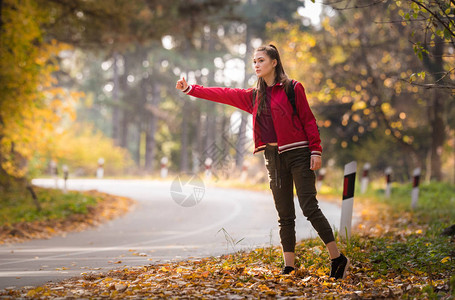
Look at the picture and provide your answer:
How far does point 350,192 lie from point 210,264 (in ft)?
8.57

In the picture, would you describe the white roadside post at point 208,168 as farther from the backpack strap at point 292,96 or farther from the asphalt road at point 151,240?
the backpack strap at point 292,96

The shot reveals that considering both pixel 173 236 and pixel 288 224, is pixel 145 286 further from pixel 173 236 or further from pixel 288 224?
pixel 173 236

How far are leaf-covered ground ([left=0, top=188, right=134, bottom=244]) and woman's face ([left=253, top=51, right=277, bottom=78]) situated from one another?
18.1ft

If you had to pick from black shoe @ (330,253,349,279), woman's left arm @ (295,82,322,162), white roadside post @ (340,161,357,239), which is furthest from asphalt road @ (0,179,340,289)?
woman's left arm @ (295,82,322,162)

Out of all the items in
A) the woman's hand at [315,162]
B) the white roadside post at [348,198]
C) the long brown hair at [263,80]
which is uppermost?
the long brown hair at [263,80]

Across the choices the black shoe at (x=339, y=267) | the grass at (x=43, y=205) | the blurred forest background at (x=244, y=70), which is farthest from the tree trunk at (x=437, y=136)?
the black shoe at (x=339, y=267)

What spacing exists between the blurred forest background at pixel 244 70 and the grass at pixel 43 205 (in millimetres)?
543

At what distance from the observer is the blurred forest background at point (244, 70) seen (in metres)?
11.7

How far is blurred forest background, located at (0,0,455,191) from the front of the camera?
11734 mm

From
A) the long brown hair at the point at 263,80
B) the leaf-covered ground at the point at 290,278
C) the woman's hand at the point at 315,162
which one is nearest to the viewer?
the leaf-covered ground at the point at 290,278

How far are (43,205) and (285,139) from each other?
851 centimetres

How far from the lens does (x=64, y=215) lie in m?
10.8

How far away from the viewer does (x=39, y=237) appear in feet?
29.4

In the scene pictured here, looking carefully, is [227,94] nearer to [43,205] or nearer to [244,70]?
[43,205]
